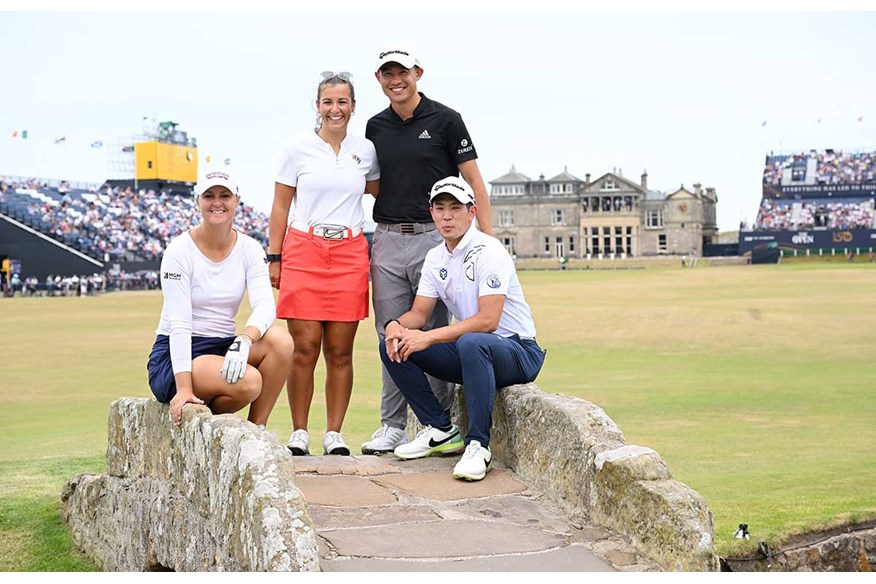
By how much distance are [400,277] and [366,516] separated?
226cm

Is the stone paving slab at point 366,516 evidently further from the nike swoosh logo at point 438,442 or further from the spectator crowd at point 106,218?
the spectator crowd at point 106,218

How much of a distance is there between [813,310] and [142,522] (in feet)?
95.0

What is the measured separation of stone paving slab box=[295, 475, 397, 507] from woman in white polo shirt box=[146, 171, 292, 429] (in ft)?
1.80

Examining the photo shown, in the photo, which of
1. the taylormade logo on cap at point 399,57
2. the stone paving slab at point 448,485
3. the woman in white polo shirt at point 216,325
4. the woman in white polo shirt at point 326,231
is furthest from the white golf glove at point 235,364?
the taylormade logo on cap at point 399,57

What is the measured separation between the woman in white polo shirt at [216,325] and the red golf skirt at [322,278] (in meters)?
0.73

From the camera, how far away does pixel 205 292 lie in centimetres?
682

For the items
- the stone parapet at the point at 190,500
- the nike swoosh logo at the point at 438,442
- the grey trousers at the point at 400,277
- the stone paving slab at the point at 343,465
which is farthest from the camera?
the grey trousers at the point at 400,277

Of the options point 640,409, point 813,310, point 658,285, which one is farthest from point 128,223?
point 640,409

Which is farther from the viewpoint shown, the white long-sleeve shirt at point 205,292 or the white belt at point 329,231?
the white belt at point 329,231

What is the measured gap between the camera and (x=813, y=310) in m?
33.3

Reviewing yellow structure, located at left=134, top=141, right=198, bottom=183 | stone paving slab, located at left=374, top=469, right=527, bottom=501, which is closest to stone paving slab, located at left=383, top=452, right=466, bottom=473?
stone paving slab, located at left=374, top=469, right=527, bottom=501

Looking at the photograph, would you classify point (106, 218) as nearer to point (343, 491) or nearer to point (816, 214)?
point (816, 214)

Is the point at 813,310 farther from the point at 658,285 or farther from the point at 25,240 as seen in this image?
the point at 25,240

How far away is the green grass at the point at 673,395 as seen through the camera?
9.63 meters
